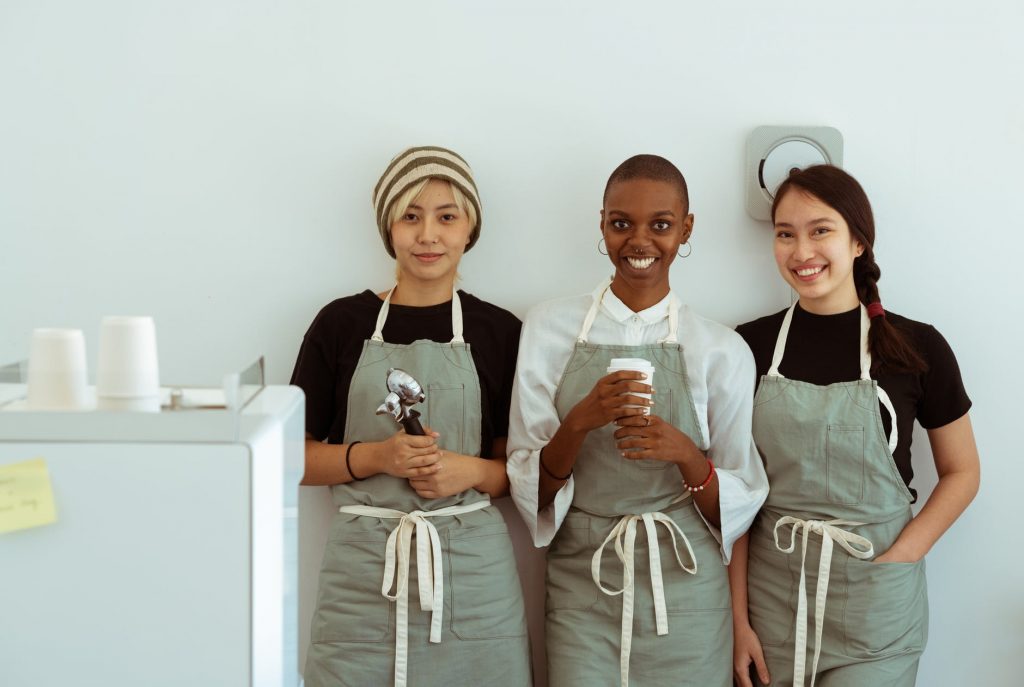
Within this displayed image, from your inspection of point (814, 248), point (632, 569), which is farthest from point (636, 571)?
point (814, 248)

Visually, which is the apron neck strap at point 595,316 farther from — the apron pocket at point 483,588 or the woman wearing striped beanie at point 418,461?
the apron pocket at point 483,588

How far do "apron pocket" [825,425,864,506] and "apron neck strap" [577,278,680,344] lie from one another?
374mm

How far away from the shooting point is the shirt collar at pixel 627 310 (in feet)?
6.93

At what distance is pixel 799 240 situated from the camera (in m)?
2.12

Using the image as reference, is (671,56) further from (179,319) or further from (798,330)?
(179,319)

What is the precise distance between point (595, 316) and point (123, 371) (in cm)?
119

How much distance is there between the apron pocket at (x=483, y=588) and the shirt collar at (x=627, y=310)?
506mm

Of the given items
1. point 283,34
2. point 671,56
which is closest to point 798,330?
point 671,56

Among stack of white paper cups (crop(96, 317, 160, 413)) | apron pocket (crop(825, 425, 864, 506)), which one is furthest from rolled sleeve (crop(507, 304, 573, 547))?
stack of white paper cups (crop(96, 317, 160, 413))

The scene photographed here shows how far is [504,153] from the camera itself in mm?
2277

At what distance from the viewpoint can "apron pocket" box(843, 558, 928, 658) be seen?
6.70 ft

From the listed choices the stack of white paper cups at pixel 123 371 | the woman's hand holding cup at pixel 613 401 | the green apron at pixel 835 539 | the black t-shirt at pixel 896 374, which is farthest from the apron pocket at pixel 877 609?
the stack of white paper cups at pixel 123 371

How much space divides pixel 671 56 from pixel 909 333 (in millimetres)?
800

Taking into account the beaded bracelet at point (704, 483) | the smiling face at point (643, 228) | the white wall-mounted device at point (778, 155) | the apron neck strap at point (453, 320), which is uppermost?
the white wall-mounted device at point (778, 155)
